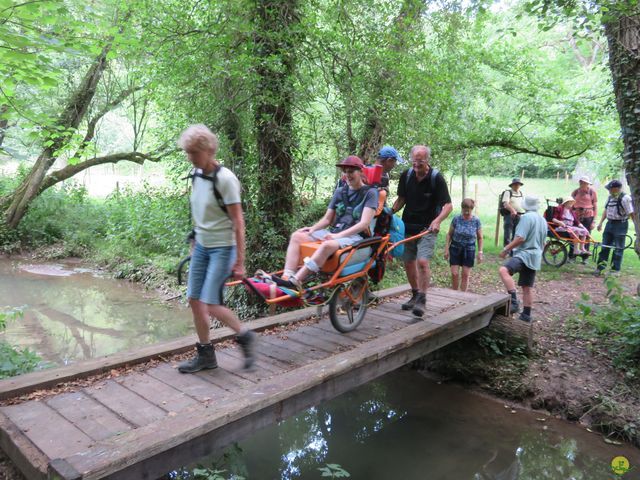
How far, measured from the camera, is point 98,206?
16297mm

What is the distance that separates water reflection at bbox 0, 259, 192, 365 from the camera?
735 cm

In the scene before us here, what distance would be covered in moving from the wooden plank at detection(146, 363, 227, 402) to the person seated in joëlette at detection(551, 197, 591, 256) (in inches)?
370

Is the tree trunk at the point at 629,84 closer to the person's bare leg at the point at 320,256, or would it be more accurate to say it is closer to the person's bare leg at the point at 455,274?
the person's bare leg at the point at 455,274

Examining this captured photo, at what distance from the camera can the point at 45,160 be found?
46.0 feet

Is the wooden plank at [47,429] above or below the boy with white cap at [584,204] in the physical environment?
below

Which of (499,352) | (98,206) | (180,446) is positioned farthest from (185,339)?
(98,206)

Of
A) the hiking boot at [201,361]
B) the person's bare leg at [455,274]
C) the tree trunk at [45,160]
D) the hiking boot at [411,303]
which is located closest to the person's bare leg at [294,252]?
the hiking boot at [201,361]

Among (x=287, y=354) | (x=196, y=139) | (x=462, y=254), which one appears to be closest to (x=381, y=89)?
(x=462, y=254)

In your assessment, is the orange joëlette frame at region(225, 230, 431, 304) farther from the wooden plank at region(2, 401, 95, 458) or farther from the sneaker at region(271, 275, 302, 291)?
the wooden plank at region(2, 401, 95, 458)

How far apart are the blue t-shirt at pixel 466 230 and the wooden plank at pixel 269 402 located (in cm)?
177

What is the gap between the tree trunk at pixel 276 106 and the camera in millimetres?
6895

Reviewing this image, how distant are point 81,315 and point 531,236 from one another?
790cm

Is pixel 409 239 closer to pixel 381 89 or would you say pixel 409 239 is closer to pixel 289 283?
pixel 289 283

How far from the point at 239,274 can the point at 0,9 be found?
4.84 meters
